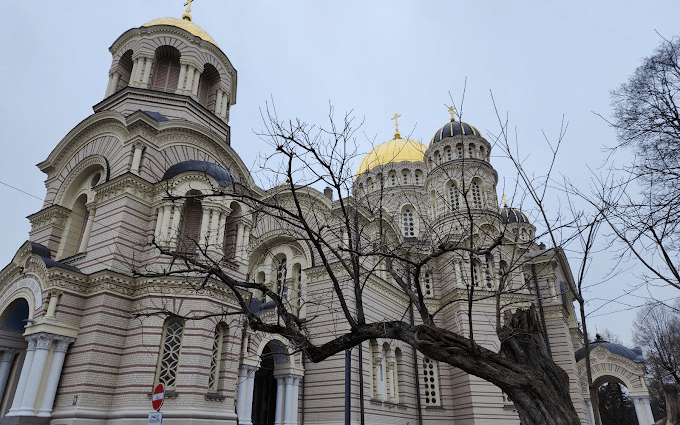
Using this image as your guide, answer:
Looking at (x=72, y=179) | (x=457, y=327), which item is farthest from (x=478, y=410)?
(x=72, y=179)

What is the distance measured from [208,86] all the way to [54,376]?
13.9m

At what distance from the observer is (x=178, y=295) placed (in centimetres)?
1352

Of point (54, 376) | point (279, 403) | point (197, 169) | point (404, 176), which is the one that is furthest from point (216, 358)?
point (404, 176)

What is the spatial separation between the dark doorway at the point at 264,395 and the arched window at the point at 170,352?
509cm

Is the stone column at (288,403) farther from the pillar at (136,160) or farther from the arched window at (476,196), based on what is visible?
the arched window at (476,196)

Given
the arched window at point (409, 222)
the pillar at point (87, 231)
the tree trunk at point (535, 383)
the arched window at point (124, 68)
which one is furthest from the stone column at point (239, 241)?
the arched window at point (409, 222)

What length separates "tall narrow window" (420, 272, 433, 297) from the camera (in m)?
25.2

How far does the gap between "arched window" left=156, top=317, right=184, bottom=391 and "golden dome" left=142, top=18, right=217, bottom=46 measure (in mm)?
13052

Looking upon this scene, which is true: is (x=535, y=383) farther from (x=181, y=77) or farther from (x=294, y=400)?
(x=181, y=77)

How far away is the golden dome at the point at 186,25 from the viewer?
20200 millimetres

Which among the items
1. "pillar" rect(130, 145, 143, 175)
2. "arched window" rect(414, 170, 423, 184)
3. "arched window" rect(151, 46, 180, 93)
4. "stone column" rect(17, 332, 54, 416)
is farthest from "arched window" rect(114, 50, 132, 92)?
"arched window" rect(414, 170, 423, 184)

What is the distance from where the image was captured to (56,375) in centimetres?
1223

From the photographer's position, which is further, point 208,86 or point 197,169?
point 208,86

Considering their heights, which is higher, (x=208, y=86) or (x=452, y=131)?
(x=452, y=131)
